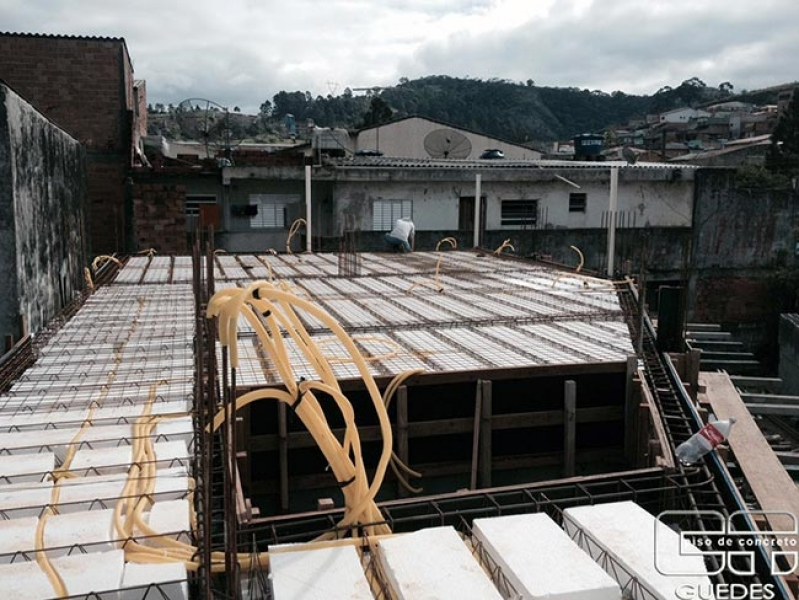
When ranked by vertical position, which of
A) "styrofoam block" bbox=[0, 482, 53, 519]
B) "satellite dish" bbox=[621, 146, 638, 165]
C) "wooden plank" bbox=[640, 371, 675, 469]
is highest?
"satellite dish" bbox=[621, 146, 638, 165]

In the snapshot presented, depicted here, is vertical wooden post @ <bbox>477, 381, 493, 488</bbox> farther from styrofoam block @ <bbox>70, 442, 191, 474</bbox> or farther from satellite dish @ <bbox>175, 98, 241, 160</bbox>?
satellite dish @ <bbox>175, 98, 241, 160</bbox>

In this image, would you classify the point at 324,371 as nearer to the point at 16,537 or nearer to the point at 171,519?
Result: the point at 171,519

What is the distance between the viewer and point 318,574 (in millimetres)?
3490

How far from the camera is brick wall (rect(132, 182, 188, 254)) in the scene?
62.6ft

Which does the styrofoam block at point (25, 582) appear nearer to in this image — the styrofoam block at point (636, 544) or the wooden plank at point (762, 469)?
the styrofoam block at point (636, 544)

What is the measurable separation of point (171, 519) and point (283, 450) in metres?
2.93

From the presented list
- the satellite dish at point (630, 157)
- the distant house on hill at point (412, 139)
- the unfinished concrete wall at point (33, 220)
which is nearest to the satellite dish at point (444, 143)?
the distant house on hill at point (412, 139)

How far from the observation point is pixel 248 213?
889 inches

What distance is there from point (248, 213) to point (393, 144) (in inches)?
467

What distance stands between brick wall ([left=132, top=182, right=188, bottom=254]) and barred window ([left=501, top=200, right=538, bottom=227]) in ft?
35.3

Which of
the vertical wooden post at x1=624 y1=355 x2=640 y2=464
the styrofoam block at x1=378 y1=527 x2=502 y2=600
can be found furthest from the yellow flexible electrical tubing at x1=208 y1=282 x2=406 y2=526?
the vertical wooden post at x1=624 y1=355 x2=640 y2=464

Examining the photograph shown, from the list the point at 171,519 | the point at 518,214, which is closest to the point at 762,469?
the point at 171,519

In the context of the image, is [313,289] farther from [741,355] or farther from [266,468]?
[741,355]

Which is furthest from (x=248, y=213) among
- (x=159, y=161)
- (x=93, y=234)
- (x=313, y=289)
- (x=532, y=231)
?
(x=313, y=289)
